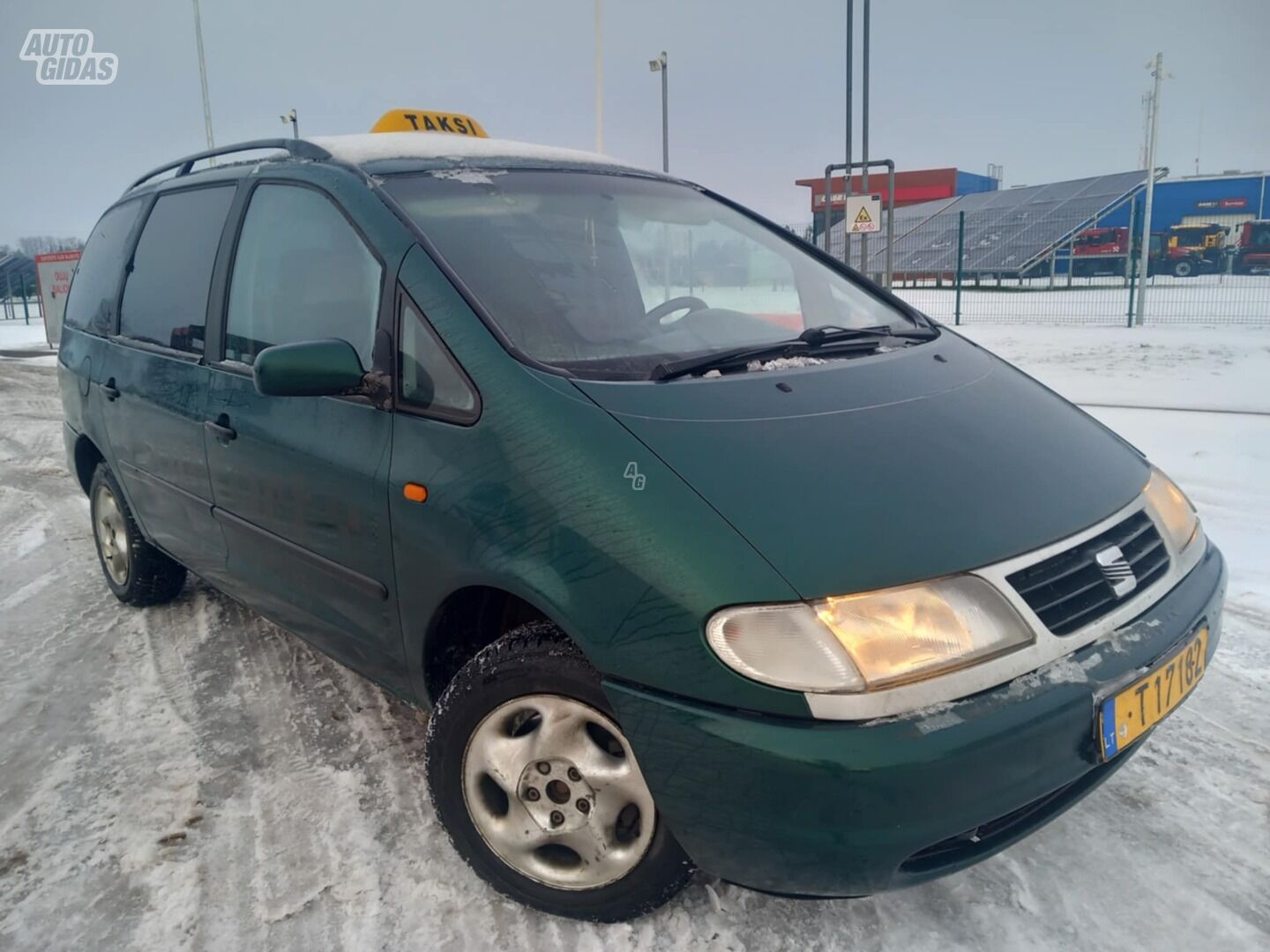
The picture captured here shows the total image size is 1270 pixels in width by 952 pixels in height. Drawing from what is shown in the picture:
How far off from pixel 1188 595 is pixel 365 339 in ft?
6.74

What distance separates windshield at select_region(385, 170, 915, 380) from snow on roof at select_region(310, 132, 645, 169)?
14 cm

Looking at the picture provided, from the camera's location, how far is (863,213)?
39.5ft

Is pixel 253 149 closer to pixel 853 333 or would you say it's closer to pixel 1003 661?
pixel 853 333

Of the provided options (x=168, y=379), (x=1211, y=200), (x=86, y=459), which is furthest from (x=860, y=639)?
(x=1211, y=200)

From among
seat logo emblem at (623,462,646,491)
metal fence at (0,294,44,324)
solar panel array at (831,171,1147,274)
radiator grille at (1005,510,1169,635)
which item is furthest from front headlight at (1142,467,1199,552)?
metal fence at (0,294,44,324)

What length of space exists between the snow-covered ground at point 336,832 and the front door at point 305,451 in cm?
40

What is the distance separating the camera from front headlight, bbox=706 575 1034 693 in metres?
1.62

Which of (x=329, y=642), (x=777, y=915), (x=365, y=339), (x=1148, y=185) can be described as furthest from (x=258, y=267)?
(x=1148, y=185)

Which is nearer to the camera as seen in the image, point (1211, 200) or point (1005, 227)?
point (1005, 227)

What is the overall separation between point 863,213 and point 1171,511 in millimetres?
10499

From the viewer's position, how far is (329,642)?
266cm

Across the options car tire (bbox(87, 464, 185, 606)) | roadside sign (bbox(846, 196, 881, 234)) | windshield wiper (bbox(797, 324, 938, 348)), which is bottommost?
car tire (bbox(87, 464, 185, 606))

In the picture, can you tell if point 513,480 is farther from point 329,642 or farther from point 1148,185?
point 1148,185

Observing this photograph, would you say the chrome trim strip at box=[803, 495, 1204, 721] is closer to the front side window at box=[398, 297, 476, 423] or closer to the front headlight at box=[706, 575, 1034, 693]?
the front headlight at box=[706, 575, 1034, 693]
